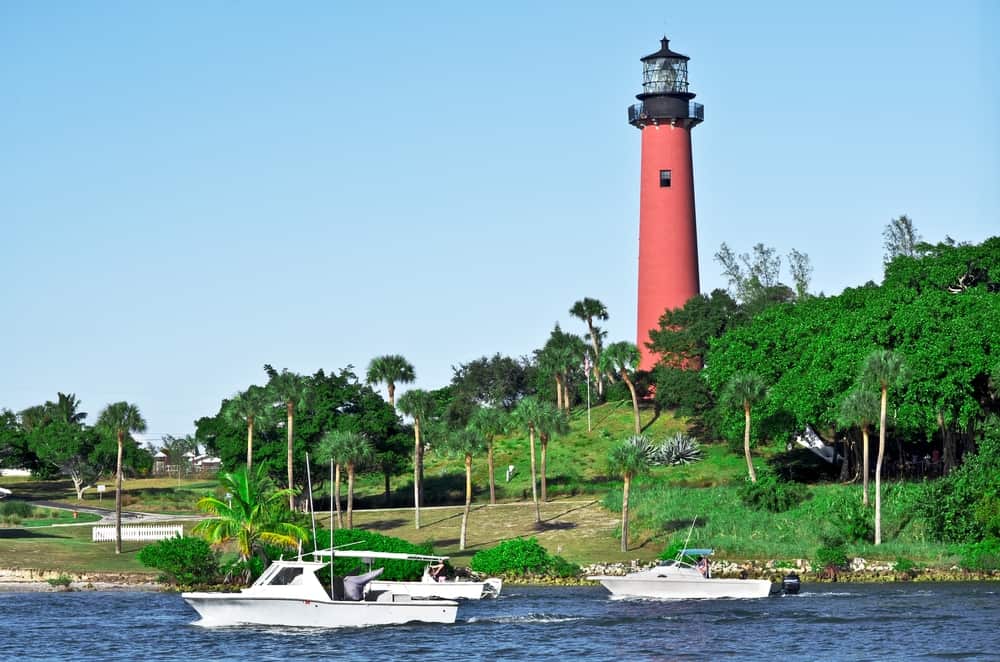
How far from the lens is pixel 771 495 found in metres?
77.4

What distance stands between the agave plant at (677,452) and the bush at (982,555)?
30.5 m

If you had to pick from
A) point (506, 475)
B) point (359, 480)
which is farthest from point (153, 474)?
point (506, 475)

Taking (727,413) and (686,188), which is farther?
(686,188)

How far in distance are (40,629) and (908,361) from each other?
1776 inches

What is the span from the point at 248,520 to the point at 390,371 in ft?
94.9

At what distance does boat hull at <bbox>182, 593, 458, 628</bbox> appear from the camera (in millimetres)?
50156

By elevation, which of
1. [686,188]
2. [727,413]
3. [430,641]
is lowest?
[430,641]

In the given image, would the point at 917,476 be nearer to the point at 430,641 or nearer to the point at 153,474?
the point at 430,641

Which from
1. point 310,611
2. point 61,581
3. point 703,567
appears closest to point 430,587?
point 310,611

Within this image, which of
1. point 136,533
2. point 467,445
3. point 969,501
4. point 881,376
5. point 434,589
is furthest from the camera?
point 467,445

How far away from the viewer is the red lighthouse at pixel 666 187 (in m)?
105

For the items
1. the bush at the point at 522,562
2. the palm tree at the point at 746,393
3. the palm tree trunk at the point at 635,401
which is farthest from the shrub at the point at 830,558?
the palm tree trunk at the point at 635,401

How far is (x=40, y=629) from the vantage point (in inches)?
2067

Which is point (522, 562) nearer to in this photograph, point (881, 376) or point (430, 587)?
point (430, 587)
